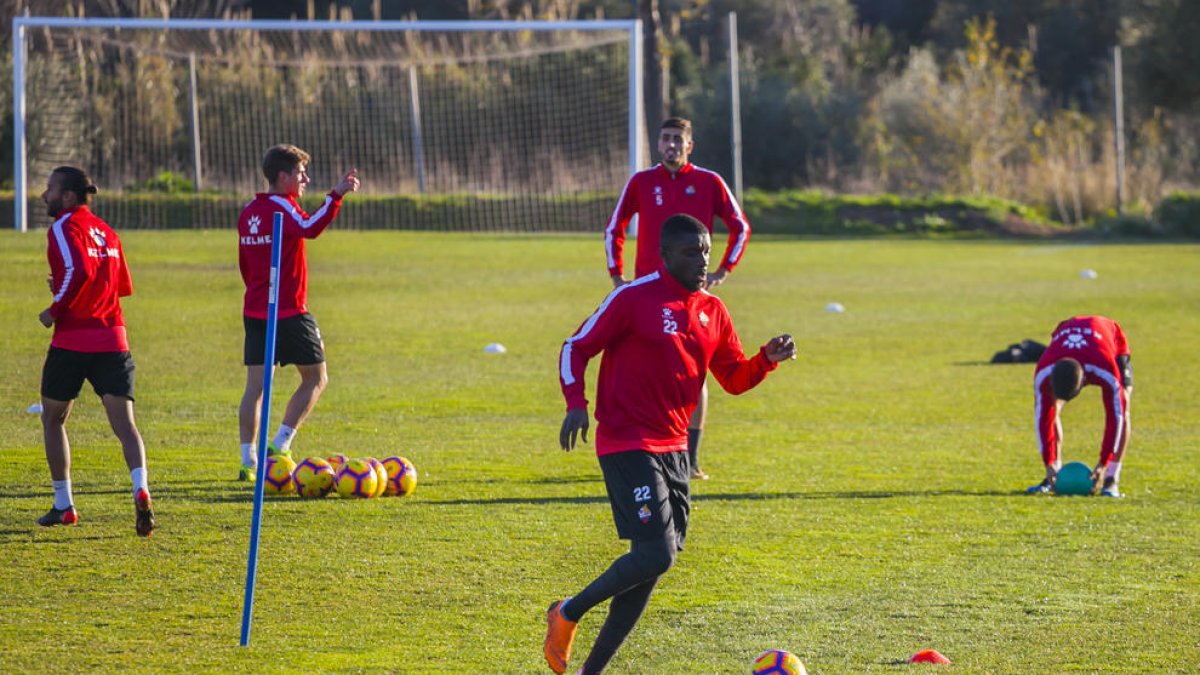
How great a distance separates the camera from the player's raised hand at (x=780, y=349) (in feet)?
20.8

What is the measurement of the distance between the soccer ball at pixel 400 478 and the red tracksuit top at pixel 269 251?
3.77 ft

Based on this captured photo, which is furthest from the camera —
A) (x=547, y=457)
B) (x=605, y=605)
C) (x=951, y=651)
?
(x=547, y=457)

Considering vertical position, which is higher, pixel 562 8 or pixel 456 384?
pixel 562 8

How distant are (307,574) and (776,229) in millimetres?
32753

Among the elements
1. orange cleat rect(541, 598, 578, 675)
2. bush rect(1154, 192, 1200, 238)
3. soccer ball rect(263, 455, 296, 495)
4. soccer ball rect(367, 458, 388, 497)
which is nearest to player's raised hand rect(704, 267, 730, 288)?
soccer ball rect(367, 458, 388, 497)

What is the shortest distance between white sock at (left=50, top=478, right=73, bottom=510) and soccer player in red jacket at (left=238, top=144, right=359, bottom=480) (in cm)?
124

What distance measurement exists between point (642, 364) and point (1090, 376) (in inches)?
222

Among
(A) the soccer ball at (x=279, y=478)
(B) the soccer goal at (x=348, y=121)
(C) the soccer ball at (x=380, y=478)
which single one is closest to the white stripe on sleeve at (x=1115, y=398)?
(C) the soccer ball at (x=380, y=478)

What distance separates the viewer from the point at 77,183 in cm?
868

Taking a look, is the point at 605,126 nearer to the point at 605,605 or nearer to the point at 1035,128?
the point at 1035,128

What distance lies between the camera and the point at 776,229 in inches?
1574

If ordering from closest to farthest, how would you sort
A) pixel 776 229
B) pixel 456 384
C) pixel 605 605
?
pixel 605 605 → pixel 456 384 → pixel 776 229

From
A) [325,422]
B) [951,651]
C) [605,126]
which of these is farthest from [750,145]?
[951,651]

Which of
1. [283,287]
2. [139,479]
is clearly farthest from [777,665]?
[283,287]
